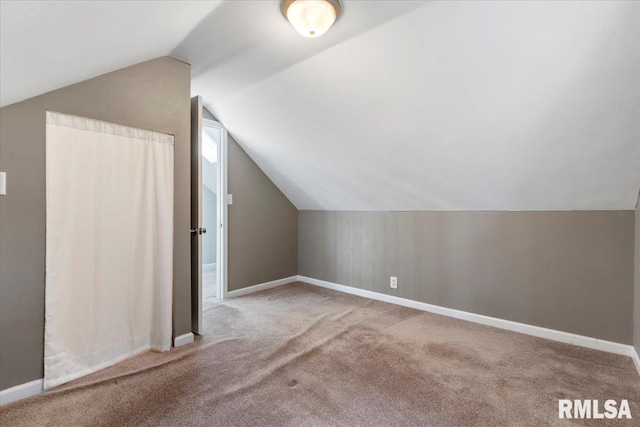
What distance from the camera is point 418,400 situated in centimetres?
186

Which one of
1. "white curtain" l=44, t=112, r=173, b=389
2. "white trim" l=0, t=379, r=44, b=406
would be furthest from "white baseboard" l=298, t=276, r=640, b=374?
"white trim" l=0, t=379, r=44, b=406

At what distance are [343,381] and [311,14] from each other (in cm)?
215

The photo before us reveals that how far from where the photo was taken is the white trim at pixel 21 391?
180 centimetres

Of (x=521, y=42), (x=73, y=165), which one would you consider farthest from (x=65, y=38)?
(x=521, y=42)

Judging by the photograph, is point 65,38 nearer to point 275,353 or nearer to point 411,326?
point 275,353

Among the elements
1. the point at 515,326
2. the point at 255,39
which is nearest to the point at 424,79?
the point at 255,39

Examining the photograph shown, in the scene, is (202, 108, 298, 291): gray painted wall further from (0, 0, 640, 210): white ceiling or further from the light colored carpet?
the light colored carpet

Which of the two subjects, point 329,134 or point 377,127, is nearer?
point 377,127

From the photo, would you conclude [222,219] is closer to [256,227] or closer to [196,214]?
[256,227]

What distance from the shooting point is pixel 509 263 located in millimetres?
2932

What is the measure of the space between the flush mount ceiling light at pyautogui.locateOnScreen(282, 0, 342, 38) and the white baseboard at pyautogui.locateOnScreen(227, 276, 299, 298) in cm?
307

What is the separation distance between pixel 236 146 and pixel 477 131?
2714 mm

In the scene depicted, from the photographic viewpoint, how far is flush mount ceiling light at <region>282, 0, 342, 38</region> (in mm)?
1705

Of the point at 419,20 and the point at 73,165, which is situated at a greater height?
the point at 419,20
